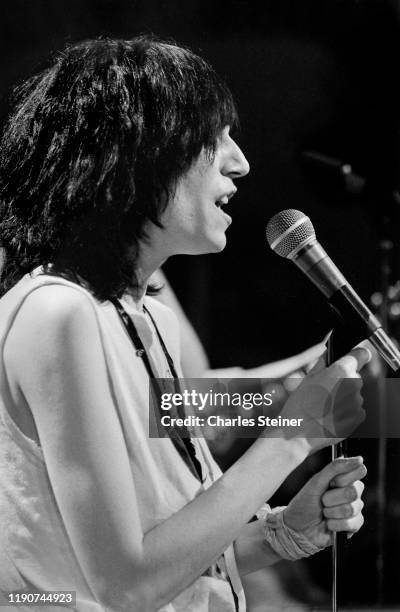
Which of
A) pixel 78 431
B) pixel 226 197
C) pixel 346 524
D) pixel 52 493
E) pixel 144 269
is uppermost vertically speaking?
pixel 226 197

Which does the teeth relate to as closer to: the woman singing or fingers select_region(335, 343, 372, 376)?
the woman singing

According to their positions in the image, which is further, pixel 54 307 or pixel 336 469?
pixel 336 469

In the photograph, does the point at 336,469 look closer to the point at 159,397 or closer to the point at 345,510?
the point at 345,510

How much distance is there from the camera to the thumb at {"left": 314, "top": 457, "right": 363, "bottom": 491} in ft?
3.75

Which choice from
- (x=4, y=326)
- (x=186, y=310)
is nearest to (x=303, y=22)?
(x=186, y=310)

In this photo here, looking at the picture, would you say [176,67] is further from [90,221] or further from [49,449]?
[49,449]

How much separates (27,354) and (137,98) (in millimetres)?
464

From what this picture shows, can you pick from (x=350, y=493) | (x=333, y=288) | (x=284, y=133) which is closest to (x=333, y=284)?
(x=333, y=288)

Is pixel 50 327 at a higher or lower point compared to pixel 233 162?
lower

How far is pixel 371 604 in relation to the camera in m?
1.42

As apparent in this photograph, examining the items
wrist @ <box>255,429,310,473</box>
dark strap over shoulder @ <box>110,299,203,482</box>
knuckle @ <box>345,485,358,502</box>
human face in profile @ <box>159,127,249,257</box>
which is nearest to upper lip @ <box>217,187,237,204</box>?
human face in profile @ <box>159,127,249,257</box>

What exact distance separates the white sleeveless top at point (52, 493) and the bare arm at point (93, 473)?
0.04 meters

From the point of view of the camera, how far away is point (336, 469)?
115cm

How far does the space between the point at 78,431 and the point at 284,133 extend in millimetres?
756
